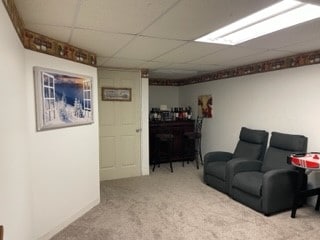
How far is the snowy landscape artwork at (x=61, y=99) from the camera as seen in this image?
7.93 feet

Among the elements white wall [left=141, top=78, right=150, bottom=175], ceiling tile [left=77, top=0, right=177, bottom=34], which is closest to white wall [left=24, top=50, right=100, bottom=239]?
ceiling tile [left=77, top=0, right=177, bottom=34]

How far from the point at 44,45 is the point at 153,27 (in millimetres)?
1174

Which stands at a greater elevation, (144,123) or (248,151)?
(144,123)

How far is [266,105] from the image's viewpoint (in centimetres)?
407

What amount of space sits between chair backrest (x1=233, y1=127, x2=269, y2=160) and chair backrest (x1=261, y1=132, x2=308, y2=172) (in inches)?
6.6

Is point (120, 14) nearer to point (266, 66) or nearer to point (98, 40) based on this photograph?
point (98, 40)

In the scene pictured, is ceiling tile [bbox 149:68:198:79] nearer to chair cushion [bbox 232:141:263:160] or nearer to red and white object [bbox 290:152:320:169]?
chair cushion [bbox 232:141:263:160]

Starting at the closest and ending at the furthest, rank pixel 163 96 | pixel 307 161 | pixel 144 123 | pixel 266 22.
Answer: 1. pixel 266 22
2. pixel 307 161
3. pixel 144 123
4. pixel 163 96

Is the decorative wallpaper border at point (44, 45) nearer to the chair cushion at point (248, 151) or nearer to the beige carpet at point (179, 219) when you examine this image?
the beige carpet at point (179, 219)

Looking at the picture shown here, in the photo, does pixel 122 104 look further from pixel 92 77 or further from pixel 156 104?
pixel 156 104

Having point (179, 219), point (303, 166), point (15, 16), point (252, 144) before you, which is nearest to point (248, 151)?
point (252, 144)

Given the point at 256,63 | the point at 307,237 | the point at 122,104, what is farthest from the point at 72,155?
the point at 256,63

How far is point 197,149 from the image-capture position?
600 centimetres

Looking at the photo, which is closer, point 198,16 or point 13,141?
point 13,141
